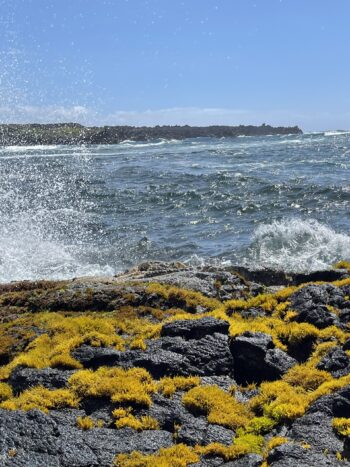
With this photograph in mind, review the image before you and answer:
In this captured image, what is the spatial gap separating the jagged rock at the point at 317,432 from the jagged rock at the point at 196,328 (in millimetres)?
4422

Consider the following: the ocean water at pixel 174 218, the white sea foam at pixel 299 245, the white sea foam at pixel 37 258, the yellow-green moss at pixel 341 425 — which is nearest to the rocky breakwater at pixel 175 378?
the yellow-green moss at pixel 341 425

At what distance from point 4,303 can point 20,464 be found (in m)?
12.7

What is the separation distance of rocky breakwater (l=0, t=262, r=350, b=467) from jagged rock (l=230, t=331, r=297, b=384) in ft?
0.10

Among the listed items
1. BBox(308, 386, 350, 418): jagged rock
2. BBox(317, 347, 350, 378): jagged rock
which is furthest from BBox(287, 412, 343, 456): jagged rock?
BBox(317, 347, 350, 378): jagged rock

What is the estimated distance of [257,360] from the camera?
14289mm

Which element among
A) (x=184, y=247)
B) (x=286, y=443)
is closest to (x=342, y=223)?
(x=184, y=247)

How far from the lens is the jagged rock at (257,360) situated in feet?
46.4

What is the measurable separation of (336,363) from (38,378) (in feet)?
25.2

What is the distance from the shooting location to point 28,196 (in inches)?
2302

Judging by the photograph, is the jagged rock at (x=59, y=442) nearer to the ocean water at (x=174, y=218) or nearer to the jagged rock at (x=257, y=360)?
the jagged rock at (x=257, y=360)

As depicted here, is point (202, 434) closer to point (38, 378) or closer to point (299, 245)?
point (38, 378)

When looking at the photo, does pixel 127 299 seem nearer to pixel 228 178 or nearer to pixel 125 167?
pixel 228 178

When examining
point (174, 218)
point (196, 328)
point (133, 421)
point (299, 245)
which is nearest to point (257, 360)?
point (196, 328)

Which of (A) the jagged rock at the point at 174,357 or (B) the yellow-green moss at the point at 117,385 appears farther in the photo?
(A) the jagged rock at the point at 174,357
